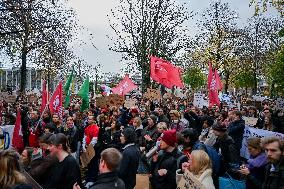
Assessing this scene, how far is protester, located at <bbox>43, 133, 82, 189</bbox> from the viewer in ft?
18.5

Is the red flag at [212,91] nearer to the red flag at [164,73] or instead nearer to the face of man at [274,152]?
the red flag at [164,73]

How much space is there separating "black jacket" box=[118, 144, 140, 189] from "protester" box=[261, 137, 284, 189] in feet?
7.19

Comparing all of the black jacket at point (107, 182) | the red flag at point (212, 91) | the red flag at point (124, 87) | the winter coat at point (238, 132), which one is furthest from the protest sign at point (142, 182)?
the red flag at point (124, 87)

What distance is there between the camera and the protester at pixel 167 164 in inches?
268

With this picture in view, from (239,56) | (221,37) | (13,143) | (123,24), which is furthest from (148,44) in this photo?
(13,143)

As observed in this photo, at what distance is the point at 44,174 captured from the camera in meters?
5.64

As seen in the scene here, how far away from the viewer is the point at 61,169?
18.5 ft

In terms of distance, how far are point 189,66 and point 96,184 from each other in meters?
62.7

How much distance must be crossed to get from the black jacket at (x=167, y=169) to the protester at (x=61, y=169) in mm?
1438

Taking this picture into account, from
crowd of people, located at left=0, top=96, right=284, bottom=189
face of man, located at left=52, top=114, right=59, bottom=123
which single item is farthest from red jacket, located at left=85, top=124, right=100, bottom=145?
crowd of people, located at left=0, top=96, right=284, bottom=189

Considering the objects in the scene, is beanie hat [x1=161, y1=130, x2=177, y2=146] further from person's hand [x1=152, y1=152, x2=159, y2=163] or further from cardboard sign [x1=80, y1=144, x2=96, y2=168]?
cardboard sign [x1=80, y1=144, x2=96, y2=168]

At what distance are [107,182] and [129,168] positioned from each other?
93.0 inches

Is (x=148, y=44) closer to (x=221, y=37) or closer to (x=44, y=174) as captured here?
(x=221, y=37)

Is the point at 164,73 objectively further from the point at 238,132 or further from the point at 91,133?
the point at 238,132
